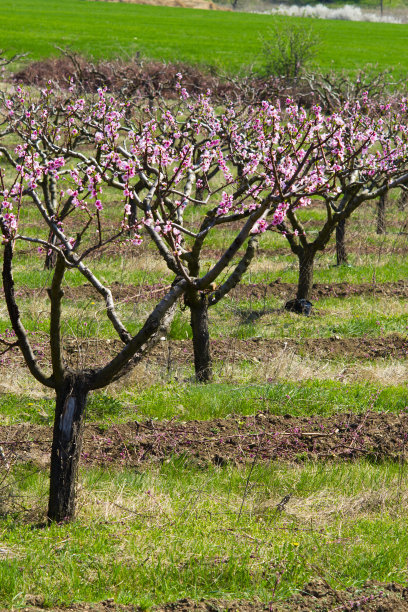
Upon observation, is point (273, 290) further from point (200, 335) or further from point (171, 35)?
point (171, 35)

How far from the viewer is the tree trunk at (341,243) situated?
12812 millimetres

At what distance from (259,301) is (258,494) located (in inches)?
232

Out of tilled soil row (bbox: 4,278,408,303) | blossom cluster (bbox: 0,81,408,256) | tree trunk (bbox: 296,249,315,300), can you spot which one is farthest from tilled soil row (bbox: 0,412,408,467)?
tilled soil row (bbox: 4,278,408,303)

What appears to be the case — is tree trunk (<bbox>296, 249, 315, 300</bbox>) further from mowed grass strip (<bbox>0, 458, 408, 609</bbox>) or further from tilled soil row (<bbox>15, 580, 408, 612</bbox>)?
tilled soil row (<bbox>15, 580, 408, 612</bbox>)

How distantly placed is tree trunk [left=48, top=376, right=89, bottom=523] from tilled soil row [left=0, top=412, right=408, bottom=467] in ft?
3.18

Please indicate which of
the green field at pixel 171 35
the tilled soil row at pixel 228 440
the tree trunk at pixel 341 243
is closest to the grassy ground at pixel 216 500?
the tilled soil row at pixel 228 440

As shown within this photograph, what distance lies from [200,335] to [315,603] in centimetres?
412

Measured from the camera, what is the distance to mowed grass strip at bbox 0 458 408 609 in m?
4.20

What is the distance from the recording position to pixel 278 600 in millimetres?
4090

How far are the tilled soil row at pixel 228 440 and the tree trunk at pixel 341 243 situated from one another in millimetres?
6513

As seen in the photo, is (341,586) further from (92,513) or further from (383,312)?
(383,312)

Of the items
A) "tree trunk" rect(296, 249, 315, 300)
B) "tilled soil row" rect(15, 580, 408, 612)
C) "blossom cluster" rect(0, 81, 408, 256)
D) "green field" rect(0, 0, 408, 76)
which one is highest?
"green field" rect(0, 0, 408, 76)

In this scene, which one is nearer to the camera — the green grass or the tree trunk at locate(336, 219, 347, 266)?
the green grass

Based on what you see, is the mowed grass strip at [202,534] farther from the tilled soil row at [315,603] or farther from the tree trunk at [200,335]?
the tree trunk at [200,335]
